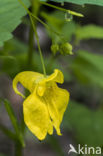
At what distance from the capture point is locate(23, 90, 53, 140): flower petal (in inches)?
52.0

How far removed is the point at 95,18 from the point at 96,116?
12.1 ft

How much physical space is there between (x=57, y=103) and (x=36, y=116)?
0.14 meters

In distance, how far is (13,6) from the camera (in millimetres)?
1561

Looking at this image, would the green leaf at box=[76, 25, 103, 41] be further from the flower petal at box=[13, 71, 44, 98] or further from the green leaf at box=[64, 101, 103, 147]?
the flower petal at box=[13, 71, 44, 98]

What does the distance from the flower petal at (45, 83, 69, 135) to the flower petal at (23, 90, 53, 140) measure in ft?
0.18

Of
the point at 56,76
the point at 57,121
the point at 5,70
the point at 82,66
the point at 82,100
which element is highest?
the point at 56,76

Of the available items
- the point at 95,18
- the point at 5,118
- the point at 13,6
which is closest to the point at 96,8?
the point at 95,18

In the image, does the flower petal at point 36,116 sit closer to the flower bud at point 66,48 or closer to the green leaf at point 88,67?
the flower bud at point 66,48

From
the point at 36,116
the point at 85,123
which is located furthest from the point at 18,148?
the point at 36,116

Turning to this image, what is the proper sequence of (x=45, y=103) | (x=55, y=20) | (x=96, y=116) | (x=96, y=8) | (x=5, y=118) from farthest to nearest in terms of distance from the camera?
(x=96, y=8) < (x=5, y=118) < (x=96, y=116) < (x=55, y=20) < (x=45, y=103)

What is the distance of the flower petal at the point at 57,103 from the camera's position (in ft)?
4.60

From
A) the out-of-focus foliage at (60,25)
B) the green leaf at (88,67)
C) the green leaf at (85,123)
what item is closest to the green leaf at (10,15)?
the out-of-focus foliage at (60,25)

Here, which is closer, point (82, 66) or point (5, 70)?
point (5, 70)

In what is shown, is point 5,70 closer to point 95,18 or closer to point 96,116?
point 96,116
